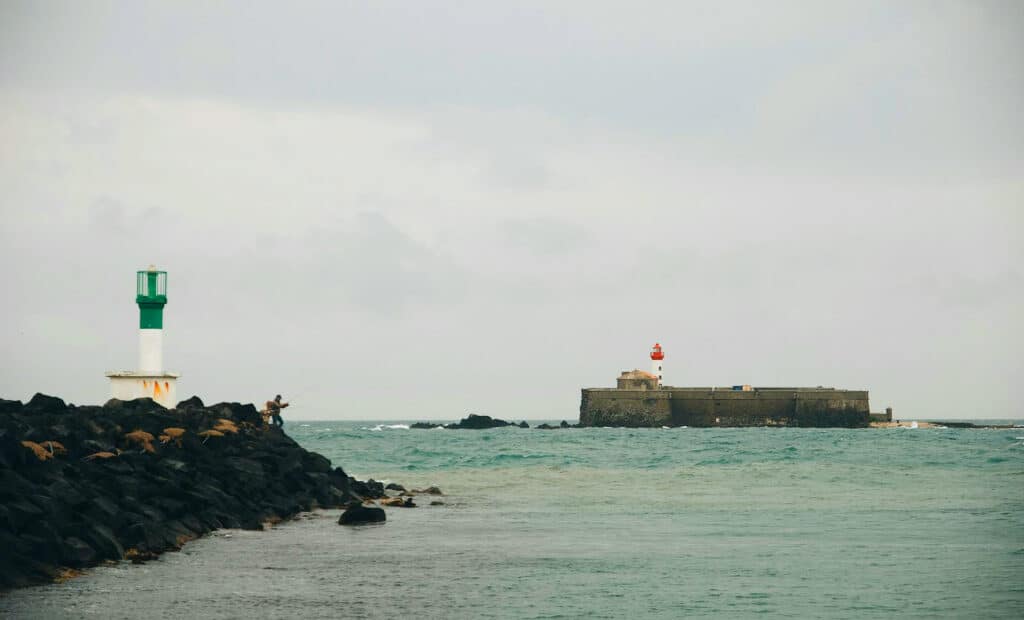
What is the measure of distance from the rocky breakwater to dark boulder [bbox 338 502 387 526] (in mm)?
1226

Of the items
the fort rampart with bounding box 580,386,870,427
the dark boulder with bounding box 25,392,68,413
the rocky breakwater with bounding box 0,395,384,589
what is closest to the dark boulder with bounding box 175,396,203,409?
the rocky breakwater with bounding box 0,395,384,589

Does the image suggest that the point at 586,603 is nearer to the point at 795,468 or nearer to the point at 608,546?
the point at 608,546

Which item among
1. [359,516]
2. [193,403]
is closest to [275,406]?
[193,403]

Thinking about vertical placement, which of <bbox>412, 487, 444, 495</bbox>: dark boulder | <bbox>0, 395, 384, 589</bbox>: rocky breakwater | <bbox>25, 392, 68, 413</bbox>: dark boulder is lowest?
<bbox>412, 487, 444, 495</bbox>: dark boulder

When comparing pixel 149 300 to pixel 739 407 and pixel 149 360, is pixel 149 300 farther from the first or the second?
pixel 739 407

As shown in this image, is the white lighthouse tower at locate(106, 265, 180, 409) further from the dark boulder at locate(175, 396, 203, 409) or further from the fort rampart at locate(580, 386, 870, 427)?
the fort rampart at locate(580, 386, 870, 427)

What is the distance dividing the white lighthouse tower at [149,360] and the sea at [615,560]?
21.1 ft

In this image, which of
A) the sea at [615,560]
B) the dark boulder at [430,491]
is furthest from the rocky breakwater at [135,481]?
the dark boulder at [430,491]

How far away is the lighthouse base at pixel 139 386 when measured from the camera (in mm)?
28141

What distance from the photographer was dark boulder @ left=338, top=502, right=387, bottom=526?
21.1 meters

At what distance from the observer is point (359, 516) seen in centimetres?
2125

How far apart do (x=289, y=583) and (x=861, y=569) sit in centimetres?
694

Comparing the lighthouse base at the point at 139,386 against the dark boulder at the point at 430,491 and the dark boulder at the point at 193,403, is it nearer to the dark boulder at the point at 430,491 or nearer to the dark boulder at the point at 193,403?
the dark boulder at the point at 193,403

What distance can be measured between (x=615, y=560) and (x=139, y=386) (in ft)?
49.0
